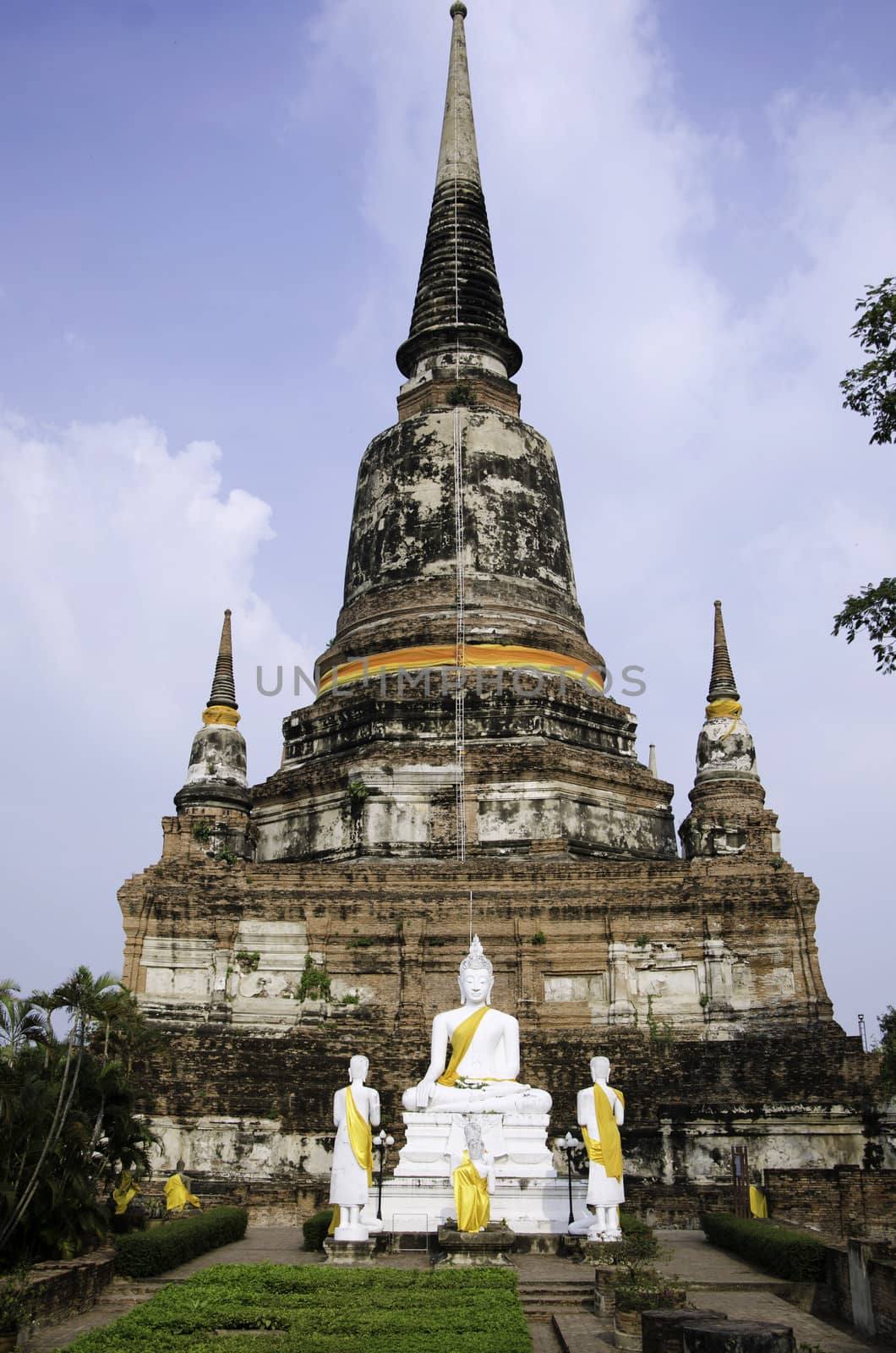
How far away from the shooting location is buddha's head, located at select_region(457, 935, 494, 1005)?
1739 cm

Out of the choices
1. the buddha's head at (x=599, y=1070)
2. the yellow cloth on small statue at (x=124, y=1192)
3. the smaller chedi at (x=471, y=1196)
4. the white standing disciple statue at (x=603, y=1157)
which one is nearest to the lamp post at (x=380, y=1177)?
the smaller chedi at (x=471, y=1196)

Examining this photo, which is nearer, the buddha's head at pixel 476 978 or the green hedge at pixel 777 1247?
the green hedge at pixel 777 1247

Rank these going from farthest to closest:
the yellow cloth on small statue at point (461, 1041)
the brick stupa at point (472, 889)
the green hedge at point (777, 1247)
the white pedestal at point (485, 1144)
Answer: the brick stupa at point (472, 889) < the yellow cloth on small statue at point (461, 1041) < the white pedestal at point (485, 1144) < the green hedge at point (777, 1247)

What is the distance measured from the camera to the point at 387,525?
28.9 metres

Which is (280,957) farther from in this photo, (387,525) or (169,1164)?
(387,525)

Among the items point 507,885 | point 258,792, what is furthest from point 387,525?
point 507,885

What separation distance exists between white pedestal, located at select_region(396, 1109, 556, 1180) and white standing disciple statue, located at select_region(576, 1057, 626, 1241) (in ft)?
4.51

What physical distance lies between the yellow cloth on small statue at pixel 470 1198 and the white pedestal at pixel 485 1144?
5.78 feet

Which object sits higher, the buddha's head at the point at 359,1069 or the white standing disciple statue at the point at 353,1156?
the buddha's head at the point at 359,1069

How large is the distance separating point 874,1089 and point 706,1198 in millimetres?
3149

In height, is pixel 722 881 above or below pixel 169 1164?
above

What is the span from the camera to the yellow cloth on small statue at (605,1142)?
46.0 ft

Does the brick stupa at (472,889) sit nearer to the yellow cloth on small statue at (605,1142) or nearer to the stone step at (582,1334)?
the yellow cloth on small statue at (605,1142)

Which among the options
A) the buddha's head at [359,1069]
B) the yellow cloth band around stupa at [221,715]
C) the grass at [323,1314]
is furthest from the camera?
the yellow cloth band around stupa at [221,715]
